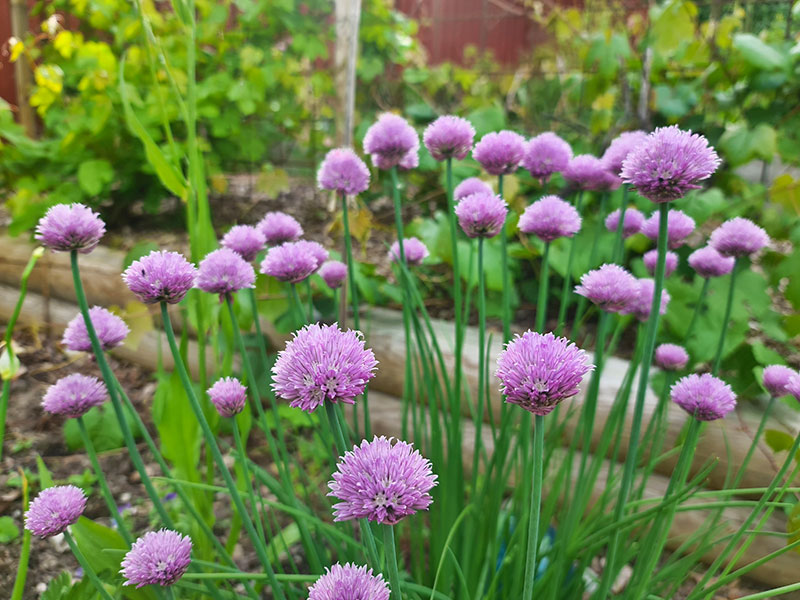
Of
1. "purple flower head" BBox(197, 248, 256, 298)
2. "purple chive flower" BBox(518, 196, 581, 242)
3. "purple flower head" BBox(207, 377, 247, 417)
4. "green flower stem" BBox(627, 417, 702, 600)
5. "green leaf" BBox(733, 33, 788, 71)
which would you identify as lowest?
"green flower stem" BBox(627, 417, 702, 600)

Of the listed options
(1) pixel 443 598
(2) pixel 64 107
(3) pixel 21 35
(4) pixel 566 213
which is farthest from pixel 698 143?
(3) pixel 21 35

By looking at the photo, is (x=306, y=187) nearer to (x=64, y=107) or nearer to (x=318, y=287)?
(x=64, y=107)

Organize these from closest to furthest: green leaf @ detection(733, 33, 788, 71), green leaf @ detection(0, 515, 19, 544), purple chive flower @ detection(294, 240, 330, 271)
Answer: purple chive flower @ detection(294, 240, 330, 271), green leaf @ detection(0, 515, 19, 544), green leaf @ detection(733, 33, 788, 71)

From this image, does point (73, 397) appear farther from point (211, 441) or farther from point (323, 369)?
point (323, 369)

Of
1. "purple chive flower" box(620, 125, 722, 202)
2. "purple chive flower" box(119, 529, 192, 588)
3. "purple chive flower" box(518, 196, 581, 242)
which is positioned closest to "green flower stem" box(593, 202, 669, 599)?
"purple chive flower" box(620, 125, 722, 202)

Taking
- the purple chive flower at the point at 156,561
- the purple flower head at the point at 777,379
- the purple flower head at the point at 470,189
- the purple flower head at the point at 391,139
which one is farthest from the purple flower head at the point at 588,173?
the purple chive flower at the point at 156,561

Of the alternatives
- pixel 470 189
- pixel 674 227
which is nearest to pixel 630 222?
pixel 674 227

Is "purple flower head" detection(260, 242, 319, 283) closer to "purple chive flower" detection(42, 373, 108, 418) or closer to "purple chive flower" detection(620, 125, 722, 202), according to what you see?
"purple chive flower" detection(42, 373, 108, 418)
